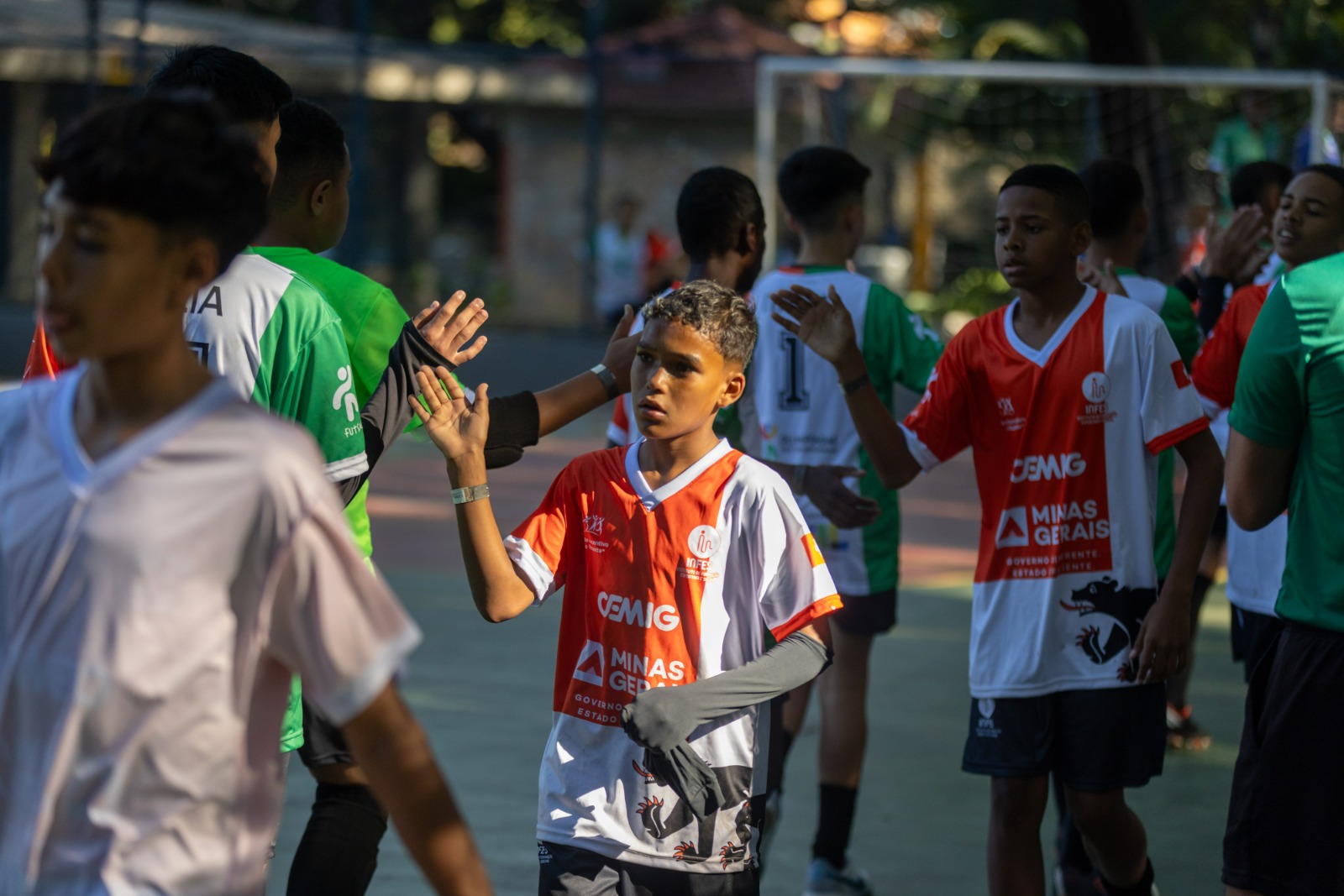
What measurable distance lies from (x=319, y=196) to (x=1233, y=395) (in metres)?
2.53

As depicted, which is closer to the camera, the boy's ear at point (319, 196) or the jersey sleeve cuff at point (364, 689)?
the jersey sleeve cuff at point (364, 689)

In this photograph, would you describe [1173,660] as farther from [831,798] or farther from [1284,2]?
[1284,2]

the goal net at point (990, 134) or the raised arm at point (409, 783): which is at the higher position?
the goal net at point (990, 134)

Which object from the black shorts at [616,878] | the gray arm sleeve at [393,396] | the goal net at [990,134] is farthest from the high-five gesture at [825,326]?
the goal net at [990,134]

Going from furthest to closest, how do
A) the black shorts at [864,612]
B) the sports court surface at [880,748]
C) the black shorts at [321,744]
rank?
the black shorts at [864,612], the sports court surface at [880,748], the black shorts at [321,744]

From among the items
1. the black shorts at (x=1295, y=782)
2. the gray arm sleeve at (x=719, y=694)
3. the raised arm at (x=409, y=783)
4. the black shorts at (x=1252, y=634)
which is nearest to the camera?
the raised arm at (x=409, y=783)

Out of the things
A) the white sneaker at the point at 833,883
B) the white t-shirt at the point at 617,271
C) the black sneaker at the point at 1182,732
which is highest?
the white t-shirt at the point at 617,271

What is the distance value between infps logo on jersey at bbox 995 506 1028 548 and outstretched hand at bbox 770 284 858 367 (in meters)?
0.53

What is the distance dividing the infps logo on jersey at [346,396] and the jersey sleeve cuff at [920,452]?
148cm

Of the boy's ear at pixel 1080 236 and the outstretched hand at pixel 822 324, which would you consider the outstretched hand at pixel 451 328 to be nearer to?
the outstretched hand at pixel 822 324

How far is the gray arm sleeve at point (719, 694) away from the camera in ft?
9.15

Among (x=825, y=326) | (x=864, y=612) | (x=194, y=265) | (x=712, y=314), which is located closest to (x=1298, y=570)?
(x=825, y=326)

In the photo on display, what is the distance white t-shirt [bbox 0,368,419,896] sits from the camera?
176 cm

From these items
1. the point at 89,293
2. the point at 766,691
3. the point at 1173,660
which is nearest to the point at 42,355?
the point at 89,293
